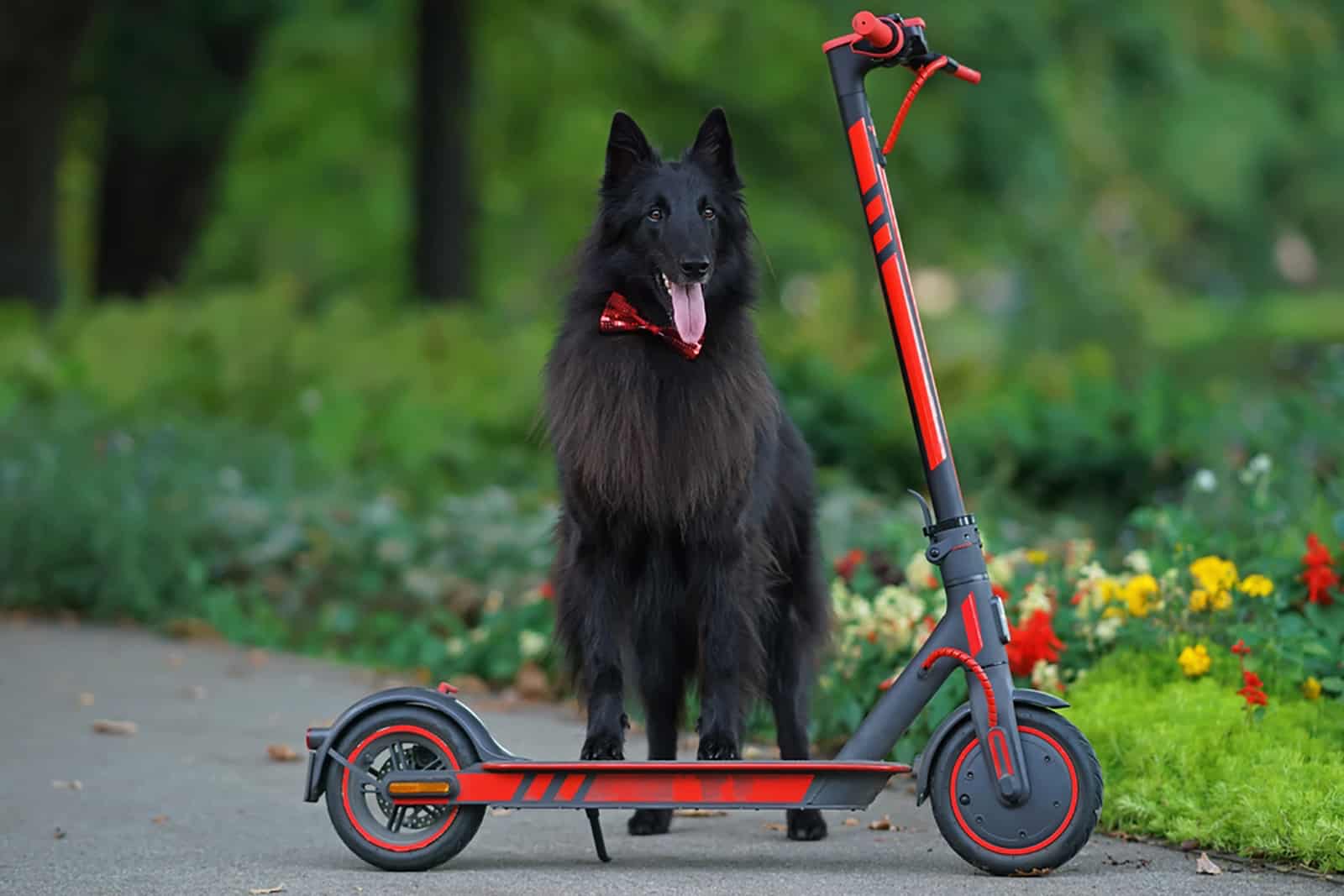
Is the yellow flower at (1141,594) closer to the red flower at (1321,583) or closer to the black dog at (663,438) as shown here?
the red flower at (1321,583)

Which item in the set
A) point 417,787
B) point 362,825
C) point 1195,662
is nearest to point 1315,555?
point 1195,662

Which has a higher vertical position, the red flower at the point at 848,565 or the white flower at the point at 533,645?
the red flower at the point at 848,565

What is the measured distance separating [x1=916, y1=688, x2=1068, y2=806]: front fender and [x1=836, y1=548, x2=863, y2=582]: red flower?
2644 mm

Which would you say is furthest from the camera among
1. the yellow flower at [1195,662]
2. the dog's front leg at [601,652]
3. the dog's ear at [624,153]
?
the yellow flower at [1195,662]

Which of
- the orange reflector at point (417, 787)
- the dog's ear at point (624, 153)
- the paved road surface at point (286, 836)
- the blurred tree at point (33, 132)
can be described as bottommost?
the paved road surface at point (286, 836)

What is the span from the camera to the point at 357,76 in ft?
69.7

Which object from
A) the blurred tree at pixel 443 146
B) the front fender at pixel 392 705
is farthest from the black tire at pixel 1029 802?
the blurred tree at pixel 443 146

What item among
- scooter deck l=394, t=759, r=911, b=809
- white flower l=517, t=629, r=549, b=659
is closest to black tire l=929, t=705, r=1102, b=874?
scooter deck l=394, t=759, r=911, b=809

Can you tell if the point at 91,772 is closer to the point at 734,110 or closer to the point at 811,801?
the point at 811,801

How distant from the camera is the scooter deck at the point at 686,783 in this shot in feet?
15.3

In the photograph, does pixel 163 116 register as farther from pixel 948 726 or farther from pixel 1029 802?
pixel 1029 802

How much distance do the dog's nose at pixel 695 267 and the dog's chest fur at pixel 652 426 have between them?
0.26 m

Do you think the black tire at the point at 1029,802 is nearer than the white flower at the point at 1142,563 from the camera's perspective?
Yes

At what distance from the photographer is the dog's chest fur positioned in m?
4.94
